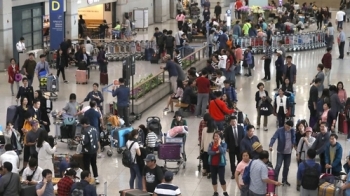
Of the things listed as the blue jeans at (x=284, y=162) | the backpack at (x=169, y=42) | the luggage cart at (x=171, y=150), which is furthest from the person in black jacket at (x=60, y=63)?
the blue jeans at (x=284, y=162)

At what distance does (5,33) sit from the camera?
104 ft

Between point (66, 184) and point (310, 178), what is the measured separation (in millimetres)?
4353

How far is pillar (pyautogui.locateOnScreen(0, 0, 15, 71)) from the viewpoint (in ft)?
104

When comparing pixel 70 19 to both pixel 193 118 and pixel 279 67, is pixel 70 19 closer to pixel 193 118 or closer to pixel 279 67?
pixel 279 67

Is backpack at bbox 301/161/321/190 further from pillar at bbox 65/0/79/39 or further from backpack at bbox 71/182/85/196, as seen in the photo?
pillar at bbox 65/0/79/39

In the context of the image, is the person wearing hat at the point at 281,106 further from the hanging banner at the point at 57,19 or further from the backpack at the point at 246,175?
the hanging banner at the point at 57,19

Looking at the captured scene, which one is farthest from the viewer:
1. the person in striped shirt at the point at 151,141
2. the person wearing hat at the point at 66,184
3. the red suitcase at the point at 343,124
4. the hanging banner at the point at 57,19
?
the hanging banner at the point at 57,19

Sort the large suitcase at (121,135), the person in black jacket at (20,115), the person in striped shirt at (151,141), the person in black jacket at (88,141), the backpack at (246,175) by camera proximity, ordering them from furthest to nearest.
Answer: the large suitcase at (121,135), the person in black jacket at (20,115), the person in striped shirt at (151,141), the person in black jacket at (88,141), the backpack at (246,175)

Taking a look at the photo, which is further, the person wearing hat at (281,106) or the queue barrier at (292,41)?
the queue barrier at (292,41)

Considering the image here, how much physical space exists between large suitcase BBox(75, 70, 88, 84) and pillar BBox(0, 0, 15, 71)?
161 inches

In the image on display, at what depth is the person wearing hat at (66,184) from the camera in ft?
46.7

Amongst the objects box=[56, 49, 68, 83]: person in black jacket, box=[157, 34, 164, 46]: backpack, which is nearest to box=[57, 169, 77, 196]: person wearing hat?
box=[56, 49, 68, 83]: person in black jacket

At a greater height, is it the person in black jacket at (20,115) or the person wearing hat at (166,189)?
the person in black jacket at (20,115)

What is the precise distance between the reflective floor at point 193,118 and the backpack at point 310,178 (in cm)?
204
